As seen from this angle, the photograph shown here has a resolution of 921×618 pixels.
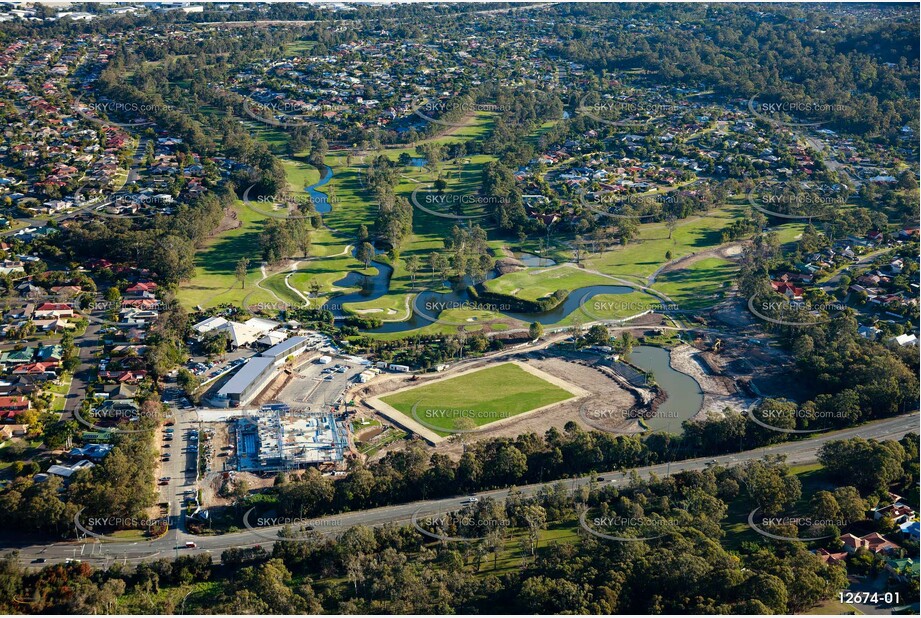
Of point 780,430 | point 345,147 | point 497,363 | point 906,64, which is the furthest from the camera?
point 906,64

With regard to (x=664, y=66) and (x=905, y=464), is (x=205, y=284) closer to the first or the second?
(x=905, y=464)

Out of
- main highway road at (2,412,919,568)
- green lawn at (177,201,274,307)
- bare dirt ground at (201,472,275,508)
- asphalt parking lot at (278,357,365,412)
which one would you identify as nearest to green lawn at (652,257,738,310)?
main highway road at (2,412,919,568)

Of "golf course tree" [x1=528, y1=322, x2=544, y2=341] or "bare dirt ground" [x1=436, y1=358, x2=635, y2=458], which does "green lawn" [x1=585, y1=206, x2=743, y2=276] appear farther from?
"bare dirt ground" [x1=436, y1=358, x2=635, y2=458]

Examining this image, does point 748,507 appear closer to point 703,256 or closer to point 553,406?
point 553,406

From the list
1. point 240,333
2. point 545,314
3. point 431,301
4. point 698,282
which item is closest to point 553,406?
point 545,314

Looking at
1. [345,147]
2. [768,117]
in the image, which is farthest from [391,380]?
[768,117]

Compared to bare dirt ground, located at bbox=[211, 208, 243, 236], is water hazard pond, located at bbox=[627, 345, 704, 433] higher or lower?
lower
